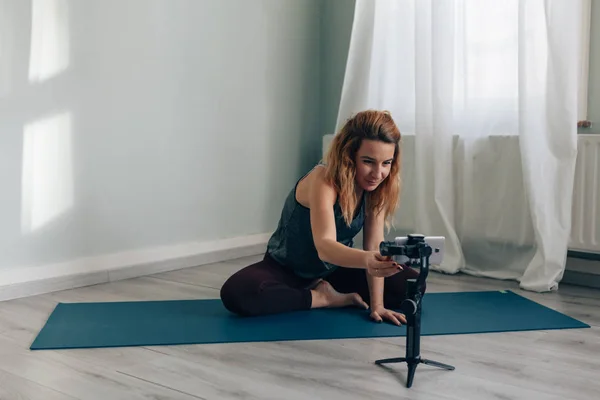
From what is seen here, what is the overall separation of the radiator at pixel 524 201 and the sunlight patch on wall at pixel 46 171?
149 centimetres

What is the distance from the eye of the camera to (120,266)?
9.49ft

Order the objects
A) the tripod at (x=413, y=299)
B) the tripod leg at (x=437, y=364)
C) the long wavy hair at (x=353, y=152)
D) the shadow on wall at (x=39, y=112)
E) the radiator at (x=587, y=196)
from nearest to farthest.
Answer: the tripod at (x=413, y=299) < the tripod leg at (x=437, y=364) < the long wavy hair at (x=353, y=152) < the shadow on wall at (x=39, y=112) < the radiator at (x=587, y=196)

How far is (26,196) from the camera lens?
101 inches

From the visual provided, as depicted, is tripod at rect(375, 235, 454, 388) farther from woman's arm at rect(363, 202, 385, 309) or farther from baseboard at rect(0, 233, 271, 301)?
baseboard at rect(0, 233, 271, 301)

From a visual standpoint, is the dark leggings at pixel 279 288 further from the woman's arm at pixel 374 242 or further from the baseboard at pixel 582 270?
the baseboard at pixel 582 270

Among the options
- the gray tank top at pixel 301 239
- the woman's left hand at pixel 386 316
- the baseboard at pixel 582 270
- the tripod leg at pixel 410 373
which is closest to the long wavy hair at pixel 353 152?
the gray tank top at pixel 301 239

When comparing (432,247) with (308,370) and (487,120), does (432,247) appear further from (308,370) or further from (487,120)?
(487,120)

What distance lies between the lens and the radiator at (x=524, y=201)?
2658 millimetres

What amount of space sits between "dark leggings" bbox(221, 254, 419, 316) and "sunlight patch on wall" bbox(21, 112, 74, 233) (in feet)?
2.87

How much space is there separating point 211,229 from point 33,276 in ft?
3.07

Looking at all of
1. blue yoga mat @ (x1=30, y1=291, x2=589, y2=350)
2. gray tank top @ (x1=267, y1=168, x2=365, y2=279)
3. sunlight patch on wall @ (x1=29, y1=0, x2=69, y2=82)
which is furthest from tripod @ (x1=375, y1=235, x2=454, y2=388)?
sunlight patch on wall @ (x1=29, y1=0, x2=69, y2=82)

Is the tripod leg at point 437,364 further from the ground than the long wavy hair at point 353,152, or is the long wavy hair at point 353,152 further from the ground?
the long wavy hair at point 353,152

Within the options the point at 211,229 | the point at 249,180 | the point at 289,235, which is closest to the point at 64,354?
the point at 289,235

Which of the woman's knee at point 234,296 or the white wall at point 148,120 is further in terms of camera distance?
the white wall at point 148,120
